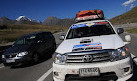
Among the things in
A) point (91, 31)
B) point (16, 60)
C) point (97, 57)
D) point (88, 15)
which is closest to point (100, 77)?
point (97, 57)

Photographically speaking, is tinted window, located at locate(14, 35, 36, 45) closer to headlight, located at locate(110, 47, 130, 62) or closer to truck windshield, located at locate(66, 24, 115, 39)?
truck windshield, located at locate(66, 24, 115, 39)

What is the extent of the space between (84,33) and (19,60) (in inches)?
145

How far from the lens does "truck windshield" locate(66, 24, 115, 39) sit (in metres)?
5.62

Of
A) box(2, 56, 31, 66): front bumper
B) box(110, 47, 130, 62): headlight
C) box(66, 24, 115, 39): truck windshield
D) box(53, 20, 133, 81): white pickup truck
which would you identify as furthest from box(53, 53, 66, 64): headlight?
box(2, 56, 31, 66): front bumper

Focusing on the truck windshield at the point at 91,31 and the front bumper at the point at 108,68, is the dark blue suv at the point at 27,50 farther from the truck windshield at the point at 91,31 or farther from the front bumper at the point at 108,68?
the front bumper at the point at 108,68

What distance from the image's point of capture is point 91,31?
5.81 m

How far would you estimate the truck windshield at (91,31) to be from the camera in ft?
18.4

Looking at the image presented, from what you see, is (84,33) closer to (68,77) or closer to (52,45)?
(68,77)

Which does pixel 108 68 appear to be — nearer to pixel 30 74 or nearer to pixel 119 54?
pixel 119 54

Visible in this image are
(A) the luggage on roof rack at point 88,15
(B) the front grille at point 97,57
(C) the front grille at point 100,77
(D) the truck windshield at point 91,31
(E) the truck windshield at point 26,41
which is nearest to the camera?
(C) the front grille at point 100,77

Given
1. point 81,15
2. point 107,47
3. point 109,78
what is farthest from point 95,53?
point 81,15

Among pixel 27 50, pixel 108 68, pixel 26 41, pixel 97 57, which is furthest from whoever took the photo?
pixel 26 41

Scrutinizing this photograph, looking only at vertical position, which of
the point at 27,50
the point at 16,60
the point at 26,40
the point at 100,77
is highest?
the point at 26,40

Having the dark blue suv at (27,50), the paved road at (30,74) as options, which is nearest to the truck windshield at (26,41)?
the dark blue suv at (27,50)
